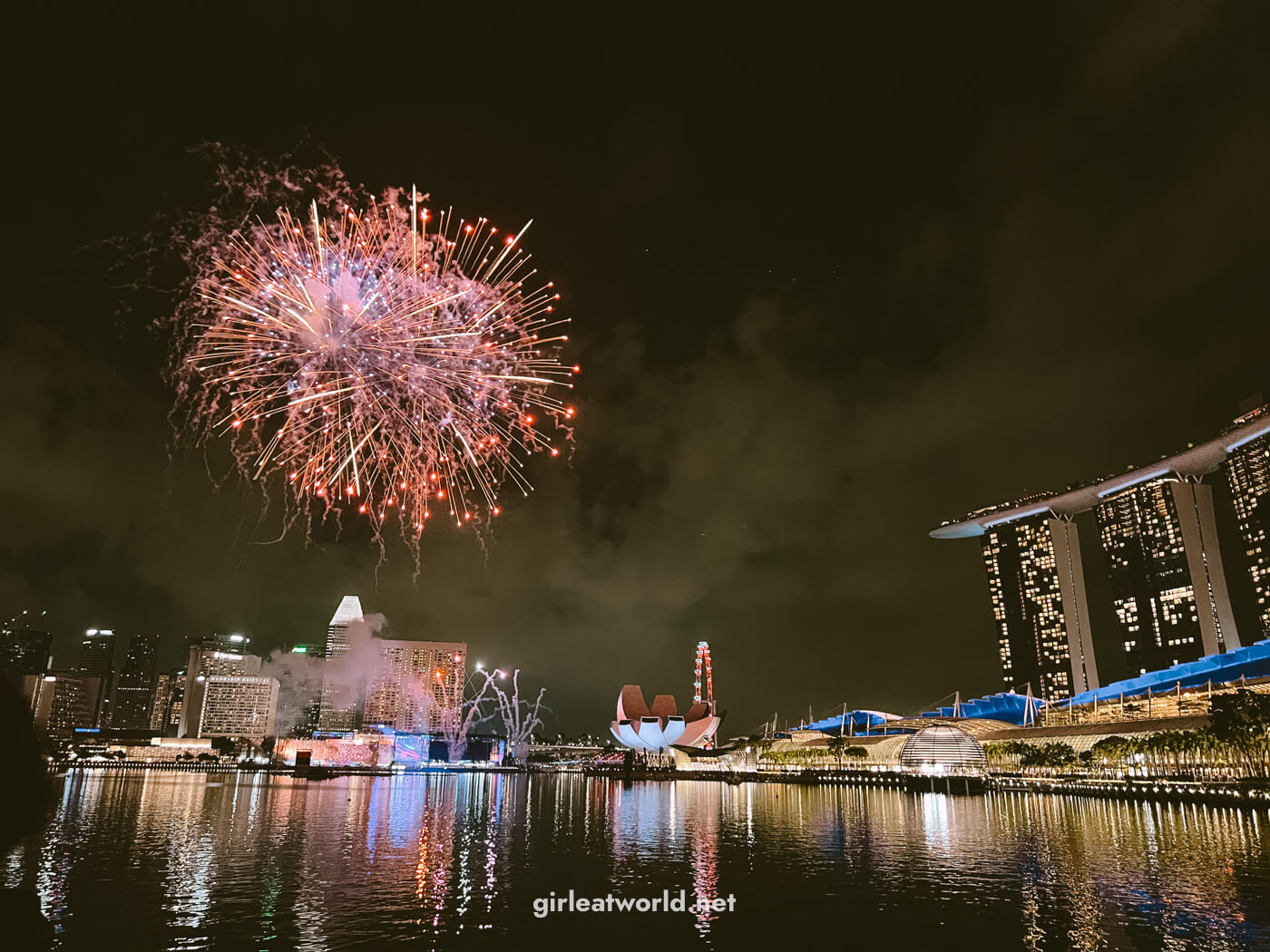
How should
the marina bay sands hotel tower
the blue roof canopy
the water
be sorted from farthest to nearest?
1. the marina bay sands hotel tower
2. the blue roof canopy
3. the water

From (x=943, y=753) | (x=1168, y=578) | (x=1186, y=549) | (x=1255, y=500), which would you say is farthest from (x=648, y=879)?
(x=1168, y=578)

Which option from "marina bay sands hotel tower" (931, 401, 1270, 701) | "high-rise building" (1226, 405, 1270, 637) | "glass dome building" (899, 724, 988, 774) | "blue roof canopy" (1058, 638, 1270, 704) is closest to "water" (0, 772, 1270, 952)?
"glass dome building" (899, 724, 988, 774)

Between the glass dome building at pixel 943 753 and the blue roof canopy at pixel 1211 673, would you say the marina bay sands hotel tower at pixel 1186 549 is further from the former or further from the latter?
the glass dome building at pixel 943 753

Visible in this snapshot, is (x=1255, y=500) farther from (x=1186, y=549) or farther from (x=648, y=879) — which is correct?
(x=648, y=879)

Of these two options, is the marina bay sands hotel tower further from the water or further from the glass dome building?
the water

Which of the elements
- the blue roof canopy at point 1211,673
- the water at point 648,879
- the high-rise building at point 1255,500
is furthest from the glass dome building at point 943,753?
the high-rise building at point 1255,500

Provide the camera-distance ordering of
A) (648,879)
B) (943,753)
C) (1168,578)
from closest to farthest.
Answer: (648,879) < (943,753) < (1168,578)
